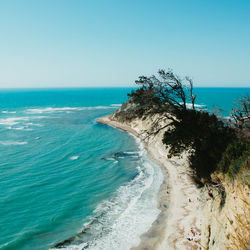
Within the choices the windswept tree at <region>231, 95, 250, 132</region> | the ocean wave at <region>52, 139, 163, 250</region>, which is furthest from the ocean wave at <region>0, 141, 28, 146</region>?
the windswept tree at <region>231, 95, 250, 132</region>

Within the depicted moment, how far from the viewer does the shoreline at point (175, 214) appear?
1612cm

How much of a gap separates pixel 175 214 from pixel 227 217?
11481mm

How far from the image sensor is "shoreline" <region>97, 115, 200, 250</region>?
16.1 metres

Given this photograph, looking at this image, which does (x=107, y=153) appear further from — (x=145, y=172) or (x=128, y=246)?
(x=128, y=246)

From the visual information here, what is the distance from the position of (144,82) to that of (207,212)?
478 inches

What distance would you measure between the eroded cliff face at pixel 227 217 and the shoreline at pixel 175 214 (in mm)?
2519

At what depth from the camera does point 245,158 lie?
12469 millimetres

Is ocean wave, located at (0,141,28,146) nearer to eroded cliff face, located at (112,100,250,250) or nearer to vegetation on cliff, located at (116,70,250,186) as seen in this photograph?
vegetation on cliff, located at (116,70,250,186)

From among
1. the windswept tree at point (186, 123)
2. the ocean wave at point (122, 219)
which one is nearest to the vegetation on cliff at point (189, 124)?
the windswept tree at point (186, 123)

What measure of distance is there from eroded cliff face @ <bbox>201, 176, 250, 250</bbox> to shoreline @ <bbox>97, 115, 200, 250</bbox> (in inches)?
99.2

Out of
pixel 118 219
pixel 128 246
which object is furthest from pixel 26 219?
pixel 128 246

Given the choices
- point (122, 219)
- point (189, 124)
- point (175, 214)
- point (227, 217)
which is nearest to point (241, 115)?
point (189, 124)

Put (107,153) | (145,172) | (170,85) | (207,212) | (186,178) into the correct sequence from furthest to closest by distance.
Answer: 1. (107,153)
2. (145,172)
3. (186,178)
4. (170,85)
5. (207,212)

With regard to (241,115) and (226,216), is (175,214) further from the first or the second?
(241,115)
